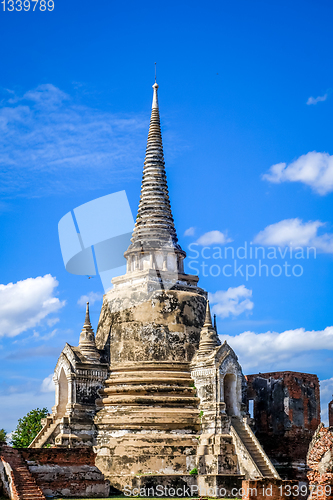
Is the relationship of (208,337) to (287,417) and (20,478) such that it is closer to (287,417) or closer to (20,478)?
(287,417)

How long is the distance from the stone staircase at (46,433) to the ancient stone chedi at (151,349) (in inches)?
78.6

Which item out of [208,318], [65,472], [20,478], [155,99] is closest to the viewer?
[20,478]

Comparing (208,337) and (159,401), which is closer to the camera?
(159,401)

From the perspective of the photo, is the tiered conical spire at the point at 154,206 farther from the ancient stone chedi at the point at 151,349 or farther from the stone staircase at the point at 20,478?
the stone staircase at the point at 20,478

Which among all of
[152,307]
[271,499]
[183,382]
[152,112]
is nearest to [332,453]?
[271,499]

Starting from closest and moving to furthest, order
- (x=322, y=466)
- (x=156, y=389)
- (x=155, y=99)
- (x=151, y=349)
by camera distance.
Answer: (x=322, y=466) → (x=156, y=389) → (x=151, y=349) → (x=155, y=99)

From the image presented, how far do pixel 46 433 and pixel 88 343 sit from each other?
14.3ft

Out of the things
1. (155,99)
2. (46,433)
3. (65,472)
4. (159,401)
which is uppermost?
(155,99)

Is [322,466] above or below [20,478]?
above

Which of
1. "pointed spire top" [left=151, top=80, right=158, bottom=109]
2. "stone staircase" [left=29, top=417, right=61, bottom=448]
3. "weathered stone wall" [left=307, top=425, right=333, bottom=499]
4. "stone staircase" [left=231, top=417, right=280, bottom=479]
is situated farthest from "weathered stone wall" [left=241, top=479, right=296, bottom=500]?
"pointed spire top" [left=151, top=80, right=158, bottom=109]

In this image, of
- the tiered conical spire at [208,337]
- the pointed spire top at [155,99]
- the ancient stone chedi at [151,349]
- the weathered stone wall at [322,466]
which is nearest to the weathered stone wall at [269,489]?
the weathered stone wall at [322,466]

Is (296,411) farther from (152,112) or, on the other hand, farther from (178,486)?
(152,112)

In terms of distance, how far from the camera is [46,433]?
30.2 metres

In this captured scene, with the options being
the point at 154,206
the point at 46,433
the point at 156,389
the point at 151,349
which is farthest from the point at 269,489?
the point at 154,206
